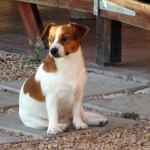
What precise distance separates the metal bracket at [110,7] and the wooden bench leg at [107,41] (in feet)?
0.62

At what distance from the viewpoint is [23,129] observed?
7.06m

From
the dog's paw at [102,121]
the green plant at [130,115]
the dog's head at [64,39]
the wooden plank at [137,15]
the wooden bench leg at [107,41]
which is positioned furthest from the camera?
the wooden bench leg at [107,41]

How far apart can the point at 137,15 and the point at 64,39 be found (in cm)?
299

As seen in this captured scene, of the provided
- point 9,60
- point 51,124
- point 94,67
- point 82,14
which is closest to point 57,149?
point 51,124

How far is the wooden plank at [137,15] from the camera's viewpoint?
9336mm

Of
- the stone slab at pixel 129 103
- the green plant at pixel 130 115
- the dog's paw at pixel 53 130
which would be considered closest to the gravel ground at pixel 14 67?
the stone slab at pixel 129 103

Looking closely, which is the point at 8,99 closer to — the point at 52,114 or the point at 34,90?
the point at 34,90

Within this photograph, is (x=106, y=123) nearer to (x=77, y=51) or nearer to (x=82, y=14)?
A: (x=77, y=51)

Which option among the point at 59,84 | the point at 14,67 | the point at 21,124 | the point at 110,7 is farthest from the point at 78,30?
the point at 14,67

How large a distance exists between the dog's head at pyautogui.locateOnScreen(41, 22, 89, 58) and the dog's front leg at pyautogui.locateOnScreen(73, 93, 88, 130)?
500 millimetres

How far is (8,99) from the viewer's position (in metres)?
8.62

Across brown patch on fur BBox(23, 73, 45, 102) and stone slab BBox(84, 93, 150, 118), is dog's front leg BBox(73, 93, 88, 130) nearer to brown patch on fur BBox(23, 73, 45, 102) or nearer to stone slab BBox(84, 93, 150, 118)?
brown patch on fur BBox(23, 73, 45, 102)

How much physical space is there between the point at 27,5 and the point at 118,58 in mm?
2238

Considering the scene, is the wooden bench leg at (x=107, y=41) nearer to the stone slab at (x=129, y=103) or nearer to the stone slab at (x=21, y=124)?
the stone slab at (x=129, y=103)
